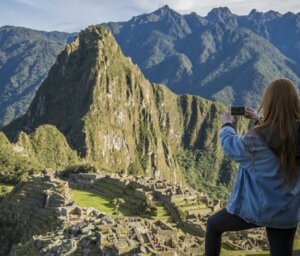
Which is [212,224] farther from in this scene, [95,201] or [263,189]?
[95,201]

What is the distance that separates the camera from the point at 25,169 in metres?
72.7

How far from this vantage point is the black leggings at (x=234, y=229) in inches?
249

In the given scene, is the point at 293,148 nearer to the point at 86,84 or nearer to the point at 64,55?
the point at 86,84

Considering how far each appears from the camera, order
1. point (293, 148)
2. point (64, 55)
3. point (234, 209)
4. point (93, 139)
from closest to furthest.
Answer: point (293, 148) → point (234, 209) → point (93, 139) → point (64, 55)

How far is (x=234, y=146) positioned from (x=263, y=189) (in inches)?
24.6

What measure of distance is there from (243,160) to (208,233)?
118 cm

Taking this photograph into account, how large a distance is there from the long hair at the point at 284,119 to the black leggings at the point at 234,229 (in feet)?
2.45

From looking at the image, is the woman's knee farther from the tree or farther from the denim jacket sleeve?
the tree

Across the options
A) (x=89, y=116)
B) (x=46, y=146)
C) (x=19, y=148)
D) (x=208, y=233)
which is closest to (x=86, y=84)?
(x=89, y=116)

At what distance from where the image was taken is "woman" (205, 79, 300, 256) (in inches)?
236

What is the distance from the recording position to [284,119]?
6066 millimetres

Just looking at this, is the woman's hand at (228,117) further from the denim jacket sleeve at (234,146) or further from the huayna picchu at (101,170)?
the huayna picchu at (101,170)

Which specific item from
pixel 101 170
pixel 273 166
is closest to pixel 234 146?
pixel 273 166

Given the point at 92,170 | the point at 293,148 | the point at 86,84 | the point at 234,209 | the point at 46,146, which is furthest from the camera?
the point at 86,84
